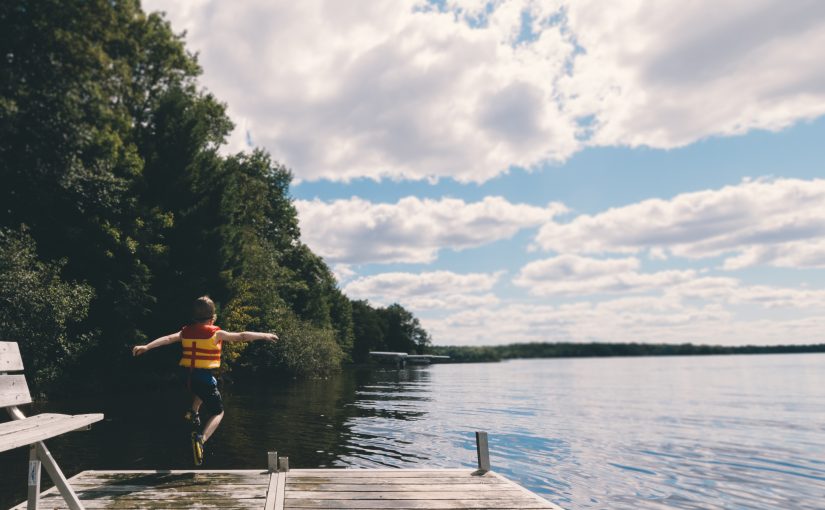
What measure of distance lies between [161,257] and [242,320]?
24.3 ft

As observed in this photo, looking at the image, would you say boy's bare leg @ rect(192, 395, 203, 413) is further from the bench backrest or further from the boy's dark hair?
the bench backrest

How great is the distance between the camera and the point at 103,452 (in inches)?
543

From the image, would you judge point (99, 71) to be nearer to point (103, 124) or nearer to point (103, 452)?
point (103, 124)

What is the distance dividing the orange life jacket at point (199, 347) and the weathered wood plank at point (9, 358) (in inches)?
81.0

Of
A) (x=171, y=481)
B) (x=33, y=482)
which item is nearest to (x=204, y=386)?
(x=171, y=481)

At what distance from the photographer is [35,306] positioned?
2214 centimetres

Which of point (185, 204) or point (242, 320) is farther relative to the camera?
point (242, 320)

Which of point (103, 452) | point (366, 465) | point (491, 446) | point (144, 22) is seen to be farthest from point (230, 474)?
point (144, 22)

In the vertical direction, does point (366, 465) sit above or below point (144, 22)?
below

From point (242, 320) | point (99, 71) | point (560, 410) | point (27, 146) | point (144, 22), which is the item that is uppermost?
point (144, 22)

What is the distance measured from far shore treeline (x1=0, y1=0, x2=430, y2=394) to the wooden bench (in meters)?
10.4

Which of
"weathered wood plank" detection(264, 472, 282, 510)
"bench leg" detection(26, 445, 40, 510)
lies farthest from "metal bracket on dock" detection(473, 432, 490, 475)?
"bench leg" detection(26, 445, 40, 510)

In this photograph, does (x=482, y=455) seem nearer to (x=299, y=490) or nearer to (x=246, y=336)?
(x=299, y=490)

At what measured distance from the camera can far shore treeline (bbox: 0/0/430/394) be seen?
1452cm
